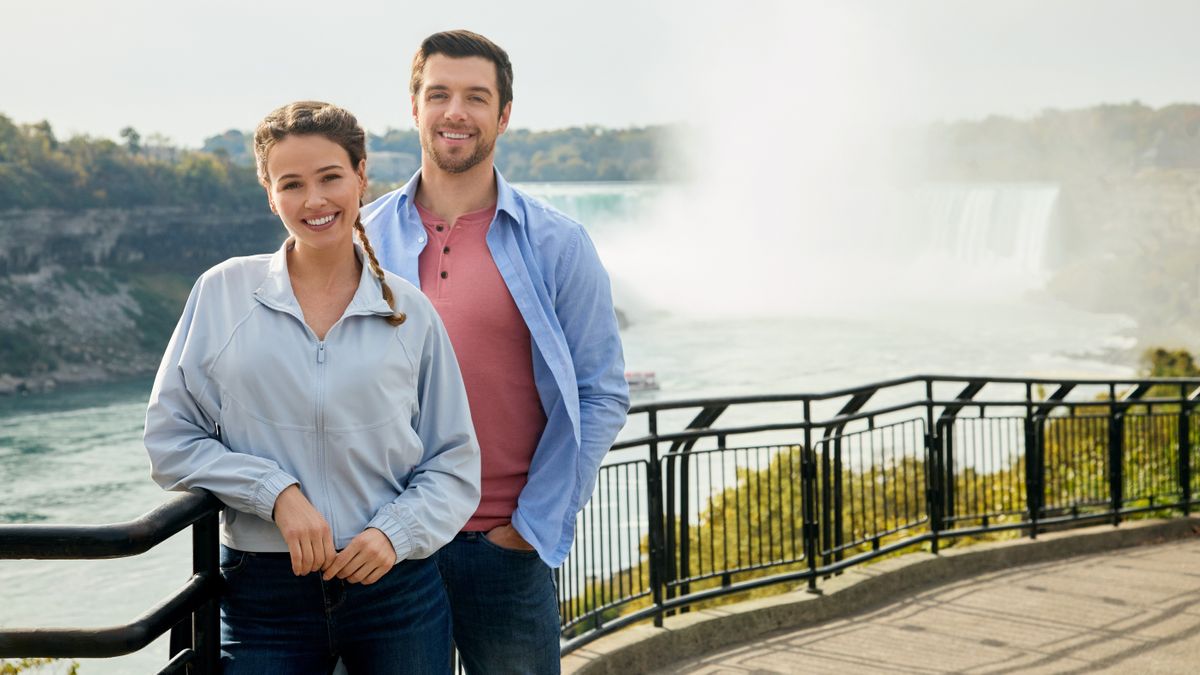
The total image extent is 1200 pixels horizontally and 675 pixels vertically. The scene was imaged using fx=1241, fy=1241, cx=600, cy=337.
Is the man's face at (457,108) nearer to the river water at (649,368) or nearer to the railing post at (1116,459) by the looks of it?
the railing post at (1116,459)

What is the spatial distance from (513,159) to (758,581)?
94.0 meters

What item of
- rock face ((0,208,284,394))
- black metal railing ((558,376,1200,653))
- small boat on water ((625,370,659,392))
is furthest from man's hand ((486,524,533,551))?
rock face ((0,208,284,394))

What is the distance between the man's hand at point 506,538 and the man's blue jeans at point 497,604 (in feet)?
0.03

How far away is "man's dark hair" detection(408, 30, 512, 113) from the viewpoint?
2.46 metres

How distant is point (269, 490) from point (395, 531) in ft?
0.70

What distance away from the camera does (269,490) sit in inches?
74.3

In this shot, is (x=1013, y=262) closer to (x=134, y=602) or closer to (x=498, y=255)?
(x=134, y=602)

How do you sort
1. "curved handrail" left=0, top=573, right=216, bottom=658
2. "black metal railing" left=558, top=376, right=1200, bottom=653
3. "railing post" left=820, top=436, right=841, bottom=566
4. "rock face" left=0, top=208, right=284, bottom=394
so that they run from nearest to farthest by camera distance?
"curved handrail" left=0, top=573, right=216, bottom=658
"black metal railing" left=558, top=376, right=1200, bottom=653
"railing post" left=820, top=436, right=841, bottom=566
"rock face" left=0, top=208, right=284, bottom=394

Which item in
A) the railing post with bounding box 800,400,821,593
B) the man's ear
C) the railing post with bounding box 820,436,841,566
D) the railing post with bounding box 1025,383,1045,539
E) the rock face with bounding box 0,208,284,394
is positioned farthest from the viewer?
the rock face with bounding box 0,208,284,394

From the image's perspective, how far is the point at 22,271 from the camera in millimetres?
90938

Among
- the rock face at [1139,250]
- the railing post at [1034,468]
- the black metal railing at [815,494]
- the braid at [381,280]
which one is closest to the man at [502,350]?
the braid at [381,280]

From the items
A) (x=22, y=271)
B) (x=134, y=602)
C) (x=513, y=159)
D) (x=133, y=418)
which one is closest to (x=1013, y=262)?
(x=513, y=159)

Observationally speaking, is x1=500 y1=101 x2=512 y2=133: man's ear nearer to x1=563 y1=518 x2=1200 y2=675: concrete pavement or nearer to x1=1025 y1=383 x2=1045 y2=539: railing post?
x1=563 y1=518 x2=1200 y2=675: concrete pavement

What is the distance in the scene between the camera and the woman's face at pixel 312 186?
6.63 ft
